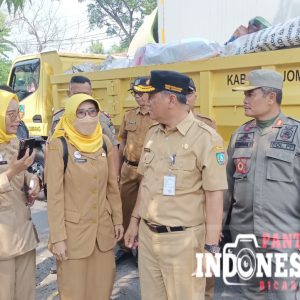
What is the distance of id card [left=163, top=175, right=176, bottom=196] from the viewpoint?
7.36 ft

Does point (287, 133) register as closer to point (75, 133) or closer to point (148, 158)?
point (148, 158)

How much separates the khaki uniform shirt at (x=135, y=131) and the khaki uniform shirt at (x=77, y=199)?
115 centimetres

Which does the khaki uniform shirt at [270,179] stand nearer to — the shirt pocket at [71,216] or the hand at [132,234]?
the hand at [132,234]

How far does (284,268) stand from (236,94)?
4.18 ft

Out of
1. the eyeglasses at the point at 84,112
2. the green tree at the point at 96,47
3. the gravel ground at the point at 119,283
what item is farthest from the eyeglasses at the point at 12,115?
the green tree at the point at 96,47

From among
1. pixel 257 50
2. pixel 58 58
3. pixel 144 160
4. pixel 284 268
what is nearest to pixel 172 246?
pixel 144 160

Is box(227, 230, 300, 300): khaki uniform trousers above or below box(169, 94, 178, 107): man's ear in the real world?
below

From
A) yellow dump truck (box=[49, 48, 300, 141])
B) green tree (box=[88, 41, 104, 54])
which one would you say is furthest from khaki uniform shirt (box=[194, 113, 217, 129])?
green tree (box=[88, 41, 104, 54])

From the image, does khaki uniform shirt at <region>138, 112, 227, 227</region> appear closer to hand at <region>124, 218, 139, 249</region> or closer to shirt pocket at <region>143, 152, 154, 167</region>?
shirt pocket at <region>143, 152, 154, 167</region>

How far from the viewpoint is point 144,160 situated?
2.47 metres

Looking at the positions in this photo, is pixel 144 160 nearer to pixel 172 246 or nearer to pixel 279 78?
pixel 172 246

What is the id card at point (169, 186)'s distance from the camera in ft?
7.36

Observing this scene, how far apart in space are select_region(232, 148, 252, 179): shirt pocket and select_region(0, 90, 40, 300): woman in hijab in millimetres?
1222

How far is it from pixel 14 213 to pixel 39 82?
4.26 meters
